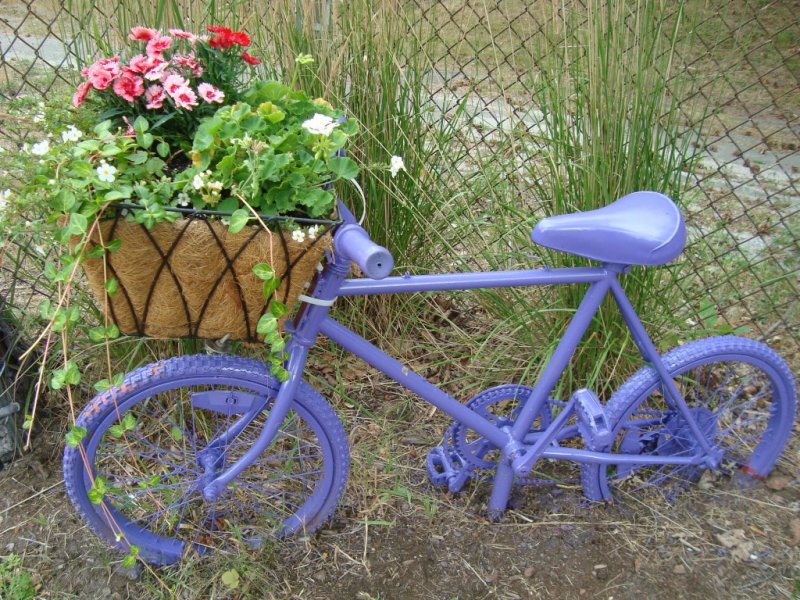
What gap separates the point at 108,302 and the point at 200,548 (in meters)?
0.94

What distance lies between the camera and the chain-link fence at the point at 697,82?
2.19m

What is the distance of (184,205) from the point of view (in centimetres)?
140

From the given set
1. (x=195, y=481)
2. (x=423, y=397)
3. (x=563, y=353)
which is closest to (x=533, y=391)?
(x=563, y=353)

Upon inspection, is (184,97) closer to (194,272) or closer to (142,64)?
(142,64)

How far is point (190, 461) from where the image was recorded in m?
2.05

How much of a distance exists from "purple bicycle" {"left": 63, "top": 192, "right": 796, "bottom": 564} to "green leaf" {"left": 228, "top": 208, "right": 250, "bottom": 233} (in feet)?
0.68

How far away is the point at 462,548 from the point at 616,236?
108 cm

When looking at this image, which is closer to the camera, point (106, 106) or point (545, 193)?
point (106, 106)

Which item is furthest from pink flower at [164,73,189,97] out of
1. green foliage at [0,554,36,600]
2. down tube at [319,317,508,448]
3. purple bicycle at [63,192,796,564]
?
green foliage at [0,554,36,600]

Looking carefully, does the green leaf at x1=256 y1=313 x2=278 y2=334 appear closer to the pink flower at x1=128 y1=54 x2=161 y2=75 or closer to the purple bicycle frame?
the purple bicycle frame

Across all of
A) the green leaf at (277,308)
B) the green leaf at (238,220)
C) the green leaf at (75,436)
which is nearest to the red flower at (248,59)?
the green leaf at (238,220)

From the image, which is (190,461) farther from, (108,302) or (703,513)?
(703,513)

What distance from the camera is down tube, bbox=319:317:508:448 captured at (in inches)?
67.4

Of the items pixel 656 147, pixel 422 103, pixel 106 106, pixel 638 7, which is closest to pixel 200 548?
pixel 106 106
